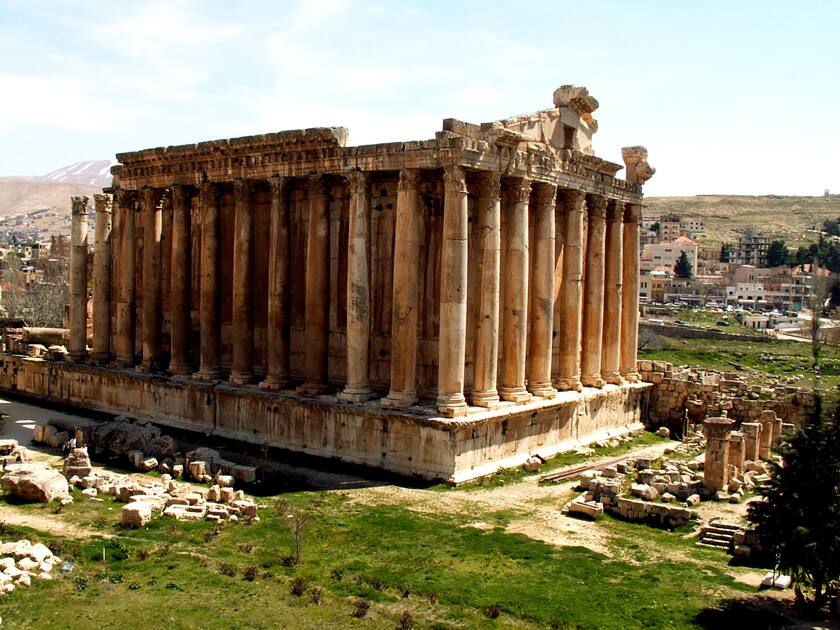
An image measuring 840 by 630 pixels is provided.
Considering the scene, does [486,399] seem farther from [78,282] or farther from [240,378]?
[78,282]

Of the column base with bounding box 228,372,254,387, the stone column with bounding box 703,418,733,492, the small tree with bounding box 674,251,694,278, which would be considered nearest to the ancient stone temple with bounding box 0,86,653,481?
the column base with bounding box 228,372,254,387

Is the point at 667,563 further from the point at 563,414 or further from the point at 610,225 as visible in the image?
the point at 610,225

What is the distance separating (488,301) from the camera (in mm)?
24922

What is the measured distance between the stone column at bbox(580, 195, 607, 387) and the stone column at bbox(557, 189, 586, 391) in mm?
1464

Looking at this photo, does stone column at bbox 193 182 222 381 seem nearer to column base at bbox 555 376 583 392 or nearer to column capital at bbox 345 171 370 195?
column capital at bbox 345 171 370 195

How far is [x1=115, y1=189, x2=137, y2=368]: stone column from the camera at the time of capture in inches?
1362

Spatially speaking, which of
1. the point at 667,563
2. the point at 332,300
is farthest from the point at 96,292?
the point at 667,563

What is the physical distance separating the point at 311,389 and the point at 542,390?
7.60 m

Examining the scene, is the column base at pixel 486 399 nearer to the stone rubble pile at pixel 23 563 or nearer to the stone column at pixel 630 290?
the stone column at pixel 630 290

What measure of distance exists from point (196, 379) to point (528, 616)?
19417mm

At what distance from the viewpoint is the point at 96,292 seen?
36344 mm

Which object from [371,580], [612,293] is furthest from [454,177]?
[371,580]

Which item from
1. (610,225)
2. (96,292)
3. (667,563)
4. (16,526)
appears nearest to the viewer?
(667,563)

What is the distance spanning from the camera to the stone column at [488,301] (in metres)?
24.9
